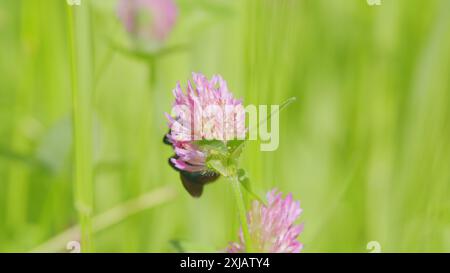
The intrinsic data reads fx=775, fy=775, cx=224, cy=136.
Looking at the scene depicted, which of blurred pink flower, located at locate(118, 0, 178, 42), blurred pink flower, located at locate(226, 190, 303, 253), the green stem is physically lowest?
blurred pink flower, located at locate(226, 190, 303, 253)

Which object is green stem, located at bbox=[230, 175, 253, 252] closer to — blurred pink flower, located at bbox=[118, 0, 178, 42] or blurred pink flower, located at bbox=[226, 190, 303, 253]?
blurred pink flower, located at bbox=[226, 190, 303, 253]

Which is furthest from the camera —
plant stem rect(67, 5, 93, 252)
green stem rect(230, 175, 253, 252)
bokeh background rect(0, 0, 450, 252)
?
bokeh background rect(0, 0, 450, 252)

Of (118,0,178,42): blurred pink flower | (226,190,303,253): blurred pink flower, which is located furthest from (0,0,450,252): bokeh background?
(226,190,303,253): blurred pink flower

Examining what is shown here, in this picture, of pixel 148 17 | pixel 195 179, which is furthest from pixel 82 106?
pixel 148 17

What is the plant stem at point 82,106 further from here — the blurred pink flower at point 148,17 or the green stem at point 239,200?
the blurred pink flower at point 148,17

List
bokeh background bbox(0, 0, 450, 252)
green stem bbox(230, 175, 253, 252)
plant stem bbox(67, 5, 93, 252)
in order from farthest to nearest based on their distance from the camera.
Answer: bokeh background bbox(0, 0, 450, 252) < plant stem bbox(67, 5, 93, 252) < green stem bbox(230, 175, 253, 252)

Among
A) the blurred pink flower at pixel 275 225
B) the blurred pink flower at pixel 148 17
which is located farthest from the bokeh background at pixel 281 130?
the blurred pink flower at pixel 275 225
